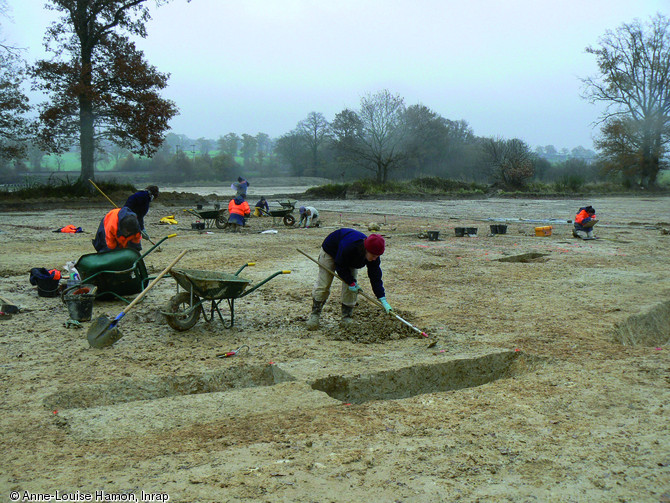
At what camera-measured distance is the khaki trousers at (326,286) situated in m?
5.82

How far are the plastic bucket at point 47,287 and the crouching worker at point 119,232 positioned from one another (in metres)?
0.65

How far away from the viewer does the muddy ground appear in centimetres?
281

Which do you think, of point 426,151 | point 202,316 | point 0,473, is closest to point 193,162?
point 426,151

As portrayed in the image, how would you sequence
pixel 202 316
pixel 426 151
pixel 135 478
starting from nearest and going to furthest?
pixel 135 478 → pixel 202 316 → pixel 426 151

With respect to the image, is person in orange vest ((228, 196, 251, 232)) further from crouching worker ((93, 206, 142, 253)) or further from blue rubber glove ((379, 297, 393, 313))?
blue rubber glove ((379, 297, 393, 313))

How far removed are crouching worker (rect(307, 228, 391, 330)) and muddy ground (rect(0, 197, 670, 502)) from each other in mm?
260

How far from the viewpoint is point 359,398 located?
429 cm

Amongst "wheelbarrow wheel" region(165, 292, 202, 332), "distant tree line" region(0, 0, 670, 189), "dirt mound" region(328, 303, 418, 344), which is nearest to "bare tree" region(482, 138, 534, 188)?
"distant tree line" region(0, 0, 670, 189)

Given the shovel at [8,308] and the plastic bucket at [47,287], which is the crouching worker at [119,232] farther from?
the shovel at [8,308]

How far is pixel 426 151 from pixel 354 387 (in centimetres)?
4152

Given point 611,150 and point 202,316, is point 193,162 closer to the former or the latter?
point 611,150

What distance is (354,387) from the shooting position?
4301 mm

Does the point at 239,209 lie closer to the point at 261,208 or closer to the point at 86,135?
the point at 261,208

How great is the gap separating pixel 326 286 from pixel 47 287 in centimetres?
344
